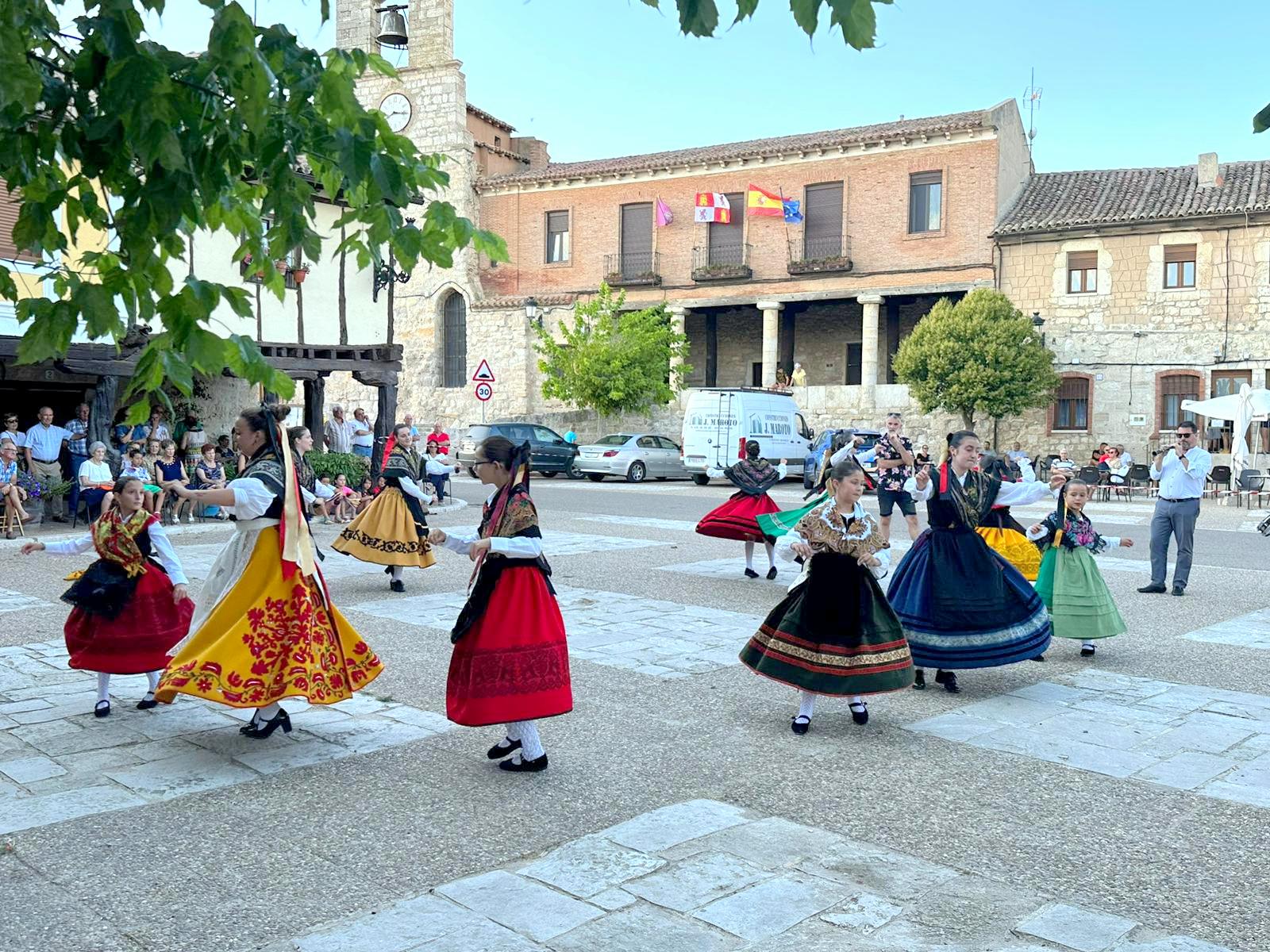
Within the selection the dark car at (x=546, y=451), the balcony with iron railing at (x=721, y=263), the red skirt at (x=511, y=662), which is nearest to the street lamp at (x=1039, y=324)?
the balcony with iron railing at (x=721, y=263)

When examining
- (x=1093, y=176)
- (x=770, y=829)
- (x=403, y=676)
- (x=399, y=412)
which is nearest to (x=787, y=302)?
(x=1093, y=176)

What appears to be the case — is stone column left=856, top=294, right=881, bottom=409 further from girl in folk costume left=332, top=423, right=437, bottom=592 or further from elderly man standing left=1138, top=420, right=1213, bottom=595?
girl in folk costume left=332, top=423, right=437, bottom=592

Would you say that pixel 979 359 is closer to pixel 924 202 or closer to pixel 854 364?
pixel 924 202

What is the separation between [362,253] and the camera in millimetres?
4039

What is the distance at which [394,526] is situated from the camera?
10961 mm

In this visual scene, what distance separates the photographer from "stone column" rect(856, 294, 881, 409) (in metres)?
34.1

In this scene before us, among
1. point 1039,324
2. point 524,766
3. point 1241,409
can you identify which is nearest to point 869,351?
point 1039,324

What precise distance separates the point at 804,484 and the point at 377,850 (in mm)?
24317

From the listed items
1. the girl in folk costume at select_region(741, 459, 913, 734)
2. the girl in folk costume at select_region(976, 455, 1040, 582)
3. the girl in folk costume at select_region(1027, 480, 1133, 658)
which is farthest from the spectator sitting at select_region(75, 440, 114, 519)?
the girl in folk costume at select_region(1027, 480, 1133, 658)

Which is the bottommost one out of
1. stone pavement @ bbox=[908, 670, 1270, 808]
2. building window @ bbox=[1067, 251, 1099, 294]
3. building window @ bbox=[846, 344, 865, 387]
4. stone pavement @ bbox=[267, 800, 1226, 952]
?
stone pavement @ bbox=[908, 670, 1270, 808]

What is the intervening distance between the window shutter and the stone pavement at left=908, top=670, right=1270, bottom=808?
1136 inches

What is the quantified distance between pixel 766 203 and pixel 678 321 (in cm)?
455

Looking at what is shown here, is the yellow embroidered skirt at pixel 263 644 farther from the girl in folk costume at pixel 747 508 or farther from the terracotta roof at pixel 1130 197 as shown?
the terracotta roof at pixel 1130 197

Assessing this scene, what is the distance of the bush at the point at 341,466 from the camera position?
1952cm
